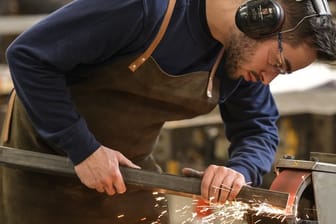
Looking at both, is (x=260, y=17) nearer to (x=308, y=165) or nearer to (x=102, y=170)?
(x=308, y=165)

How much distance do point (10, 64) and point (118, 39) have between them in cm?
25

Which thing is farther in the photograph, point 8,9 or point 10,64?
point 8,9

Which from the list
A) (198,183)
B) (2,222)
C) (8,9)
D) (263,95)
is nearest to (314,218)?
(198,183)

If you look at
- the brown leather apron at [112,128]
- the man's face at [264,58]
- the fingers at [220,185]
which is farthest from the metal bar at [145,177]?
the man's face at [264,58]

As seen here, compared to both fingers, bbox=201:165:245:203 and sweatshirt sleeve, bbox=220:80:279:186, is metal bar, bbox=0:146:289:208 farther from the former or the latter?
sweatshirt sleeve, bbox=220:80:279:186

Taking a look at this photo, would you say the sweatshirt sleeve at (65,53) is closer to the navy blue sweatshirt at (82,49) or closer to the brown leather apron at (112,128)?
the navy blue sweatshirt at (82,49)

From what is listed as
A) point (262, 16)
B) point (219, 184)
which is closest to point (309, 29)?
point (262, 16)

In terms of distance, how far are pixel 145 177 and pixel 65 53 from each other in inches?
12.9

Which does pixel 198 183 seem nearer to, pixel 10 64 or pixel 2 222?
pixel 10 64

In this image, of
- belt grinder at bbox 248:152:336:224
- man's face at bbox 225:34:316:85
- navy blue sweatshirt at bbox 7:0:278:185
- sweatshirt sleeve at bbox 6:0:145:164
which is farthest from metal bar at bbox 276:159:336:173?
sweatshirt sleeve at bbox 6:0:145:164

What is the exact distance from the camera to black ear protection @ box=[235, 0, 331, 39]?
1.52m

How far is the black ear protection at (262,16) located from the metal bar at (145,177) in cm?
34

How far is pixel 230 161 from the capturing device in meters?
1.90

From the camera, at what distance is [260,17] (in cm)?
153
